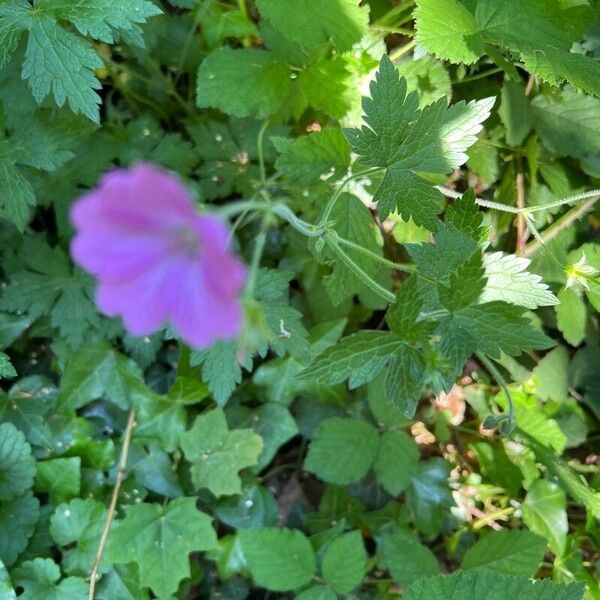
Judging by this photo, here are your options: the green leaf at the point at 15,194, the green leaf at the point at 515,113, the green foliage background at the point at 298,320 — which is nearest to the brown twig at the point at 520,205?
the green foliage background at the point at 298,320

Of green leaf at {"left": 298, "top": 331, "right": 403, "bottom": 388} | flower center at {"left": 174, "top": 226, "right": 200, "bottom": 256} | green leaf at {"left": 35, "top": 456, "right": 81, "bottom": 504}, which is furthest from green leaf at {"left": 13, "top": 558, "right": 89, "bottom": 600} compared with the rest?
flower center at {"left": 174, "top": 226, "right": 200, "bottom": 256}

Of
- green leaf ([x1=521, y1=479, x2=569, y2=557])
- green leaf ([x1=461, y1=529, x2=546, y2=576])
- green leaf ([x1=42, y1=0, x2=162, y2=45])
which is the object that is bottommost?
green leaf ([x1=521, y1=479, x2=569, y2=557])

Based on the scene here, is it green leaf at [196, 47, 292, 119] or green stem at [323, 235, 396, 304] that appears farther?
green leaf at [196, 47, 292, 119]

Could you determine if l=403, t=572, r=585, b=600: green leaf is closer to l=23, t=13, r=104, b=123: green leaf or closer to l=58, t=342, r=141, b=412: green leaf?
l=58, t=342, r=141, b=412: green leaf

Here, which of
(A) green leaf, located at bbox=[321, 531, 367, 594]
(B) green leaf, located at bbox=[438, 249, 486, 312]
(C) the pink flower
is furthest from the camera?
(A) green leaf, located at bbox=[321, 531, 367, 594]

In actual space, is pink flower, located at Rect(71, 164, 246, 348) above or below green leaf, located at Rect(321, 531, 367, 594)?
above

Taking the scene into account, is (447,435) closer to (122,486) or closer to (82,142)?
(122,486)

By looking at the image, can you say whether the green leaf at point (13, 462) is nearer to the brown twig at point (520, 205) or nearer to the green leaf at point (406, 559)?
the green leaf at point (406, 559)
